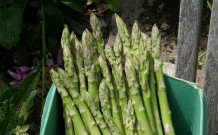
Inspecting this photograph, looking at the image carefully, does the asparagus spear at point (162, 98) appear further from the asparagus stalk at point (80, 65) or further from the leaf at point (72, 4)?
the leaf at point (72, 4)

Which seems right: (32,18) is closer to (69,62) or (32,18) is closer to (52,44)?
(52,44)

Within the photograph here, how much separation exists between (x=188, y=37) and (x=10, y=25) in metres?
1.36

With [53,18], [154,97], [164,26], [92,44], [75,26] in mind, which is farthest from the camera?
[164,26]

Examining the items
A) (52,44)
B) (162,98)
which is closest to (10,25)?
(52,44)

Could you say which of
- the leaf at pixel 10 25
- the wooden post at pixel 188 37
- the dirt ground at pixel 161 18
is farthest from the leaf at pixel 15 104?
the dirt ground at pixel 161 18

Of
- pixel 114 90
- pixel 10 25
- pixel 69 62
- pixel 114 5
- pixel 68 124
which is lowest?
pixel 68 124

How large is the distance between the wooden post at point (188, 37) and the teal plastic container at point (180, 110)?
26 cm

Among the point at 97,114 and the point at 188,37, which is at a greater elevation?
the point at 188,37

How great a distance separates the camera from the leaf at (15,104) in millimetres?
1562

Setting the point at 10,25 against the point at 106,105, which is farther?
Result: the point at 10,25

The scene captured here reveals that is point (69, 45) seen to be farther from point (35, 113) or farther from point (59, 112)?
point (35, 113)

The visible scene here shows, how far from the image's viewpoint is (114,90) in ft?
4.74

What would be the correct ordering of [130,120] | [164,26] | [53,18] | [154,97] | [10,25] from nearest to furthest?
[130,120]
[154,97]
[10,25]
[53,18]
[164,26]

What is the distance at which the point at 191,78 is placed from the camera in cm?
175
